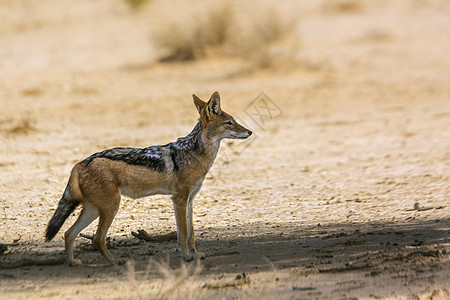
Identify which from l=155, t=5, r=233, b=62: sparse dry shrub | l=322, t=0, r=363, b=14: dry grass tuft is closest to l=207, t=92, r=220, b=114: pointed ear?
l=155, t=5, r=233, b=62: sparse dry shrub

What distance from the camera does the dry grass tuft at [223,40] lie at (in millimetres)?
18913

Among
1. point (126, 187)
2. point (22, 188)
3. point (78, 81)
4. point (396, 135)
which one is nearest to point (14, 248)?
point (126, 187)

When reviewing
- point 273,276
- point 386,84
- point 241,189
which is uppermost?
point 273,276

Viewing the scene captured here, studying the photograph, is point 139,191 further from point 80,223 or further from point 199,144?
point 199,144

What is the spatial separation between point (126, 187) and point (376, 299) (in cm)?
245

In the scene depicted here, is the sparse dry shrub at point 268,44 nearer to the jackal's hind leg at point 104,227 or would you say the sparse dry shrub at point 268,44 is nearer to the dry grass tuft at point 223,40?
the dry grass tuft at point 223,40

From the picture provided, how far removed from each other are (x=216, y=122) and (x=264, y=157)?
4.34 m

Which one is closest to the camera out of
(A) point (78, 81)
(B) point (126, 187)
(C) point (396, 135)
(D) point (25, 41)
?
(B) point (126, 187)

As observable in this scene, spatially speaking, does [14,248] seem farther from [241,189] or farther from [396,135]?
[396,135]

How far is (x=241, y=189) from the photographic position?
28.8 feet

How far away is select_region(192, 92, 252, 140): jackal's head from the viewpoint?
6.16m

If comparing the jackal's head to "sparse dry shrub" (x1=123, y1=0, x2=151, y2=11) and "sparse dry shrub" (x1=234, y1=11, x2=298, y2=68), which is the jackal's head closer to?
"sparse dry shrub" (x1=234, y1=11, x2=298, y2=68)

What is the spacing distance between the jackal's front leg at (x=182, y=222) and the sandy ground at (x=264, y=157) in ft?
0.49

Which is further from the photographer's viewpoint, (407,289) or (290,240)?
(290,240)
